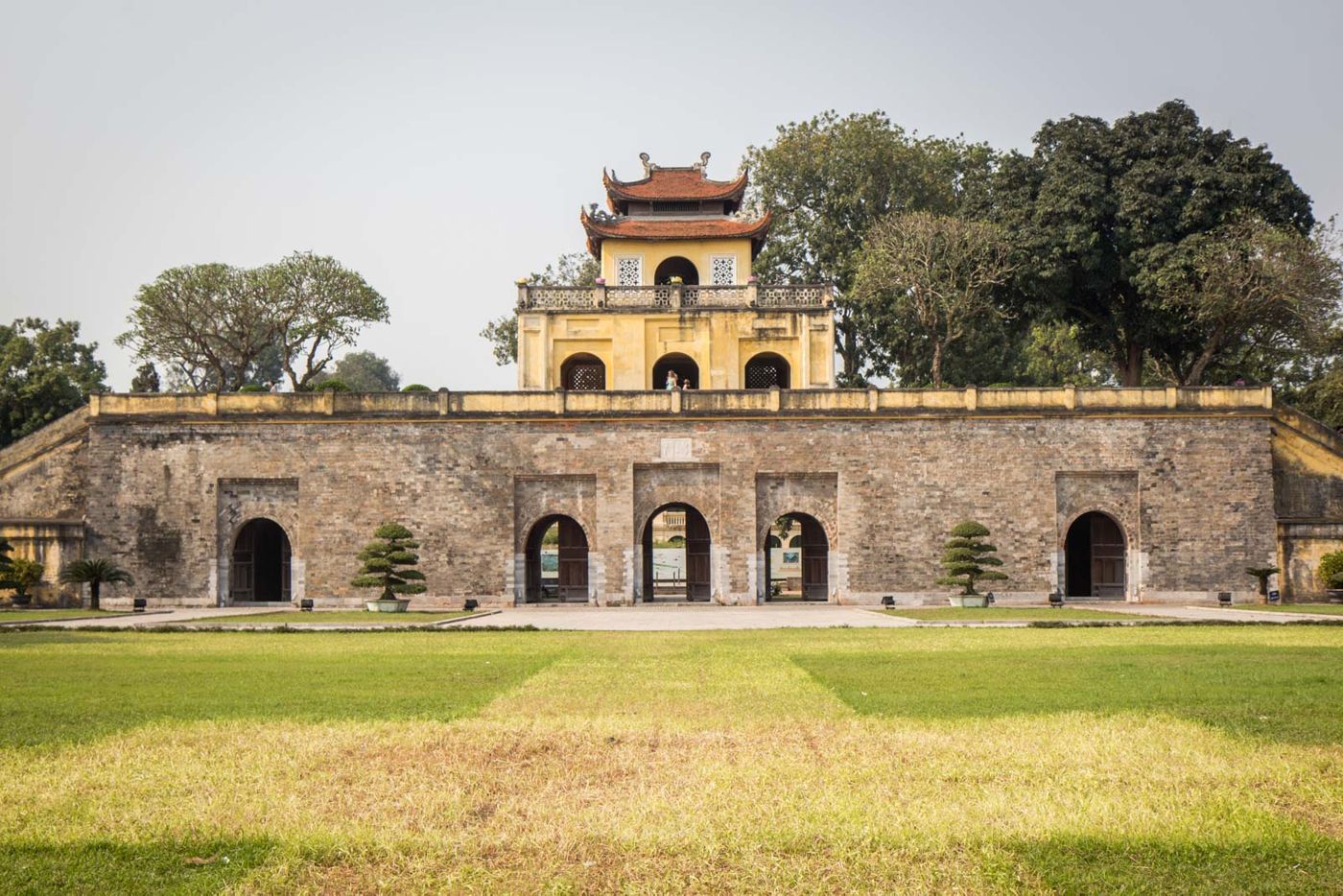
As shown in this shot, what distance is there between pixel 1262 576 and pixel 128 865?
29.7 meters

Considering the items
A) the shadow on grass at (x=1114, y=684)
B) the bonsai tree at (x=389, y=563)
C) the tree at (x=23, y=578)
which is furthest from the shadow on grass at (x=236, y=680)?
the tree at (x=23, y=578)

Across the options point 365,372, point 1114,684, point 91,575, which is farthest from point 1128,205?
point 365,372

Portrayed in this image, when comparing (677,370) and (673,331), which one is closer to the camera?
(673,331)

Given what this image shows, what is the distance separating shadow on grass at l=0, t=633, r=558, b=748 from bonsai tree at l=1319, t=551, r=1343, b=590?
2188 centimetres

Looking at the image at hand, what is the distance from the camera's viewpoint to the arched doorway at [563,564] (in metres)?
33.2

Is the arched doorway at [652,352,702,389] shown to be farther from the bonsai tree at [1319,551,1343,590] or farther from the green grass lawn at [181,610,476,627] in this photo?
the bonsai tree at [1319,551,1343,590]

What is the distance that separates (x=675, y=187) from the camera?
40.7 metres

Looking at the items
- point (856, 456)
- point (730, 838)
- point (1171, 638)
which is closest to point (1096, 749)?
point (730, 838)

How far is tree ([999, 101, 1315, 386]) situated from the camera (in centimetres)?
3556

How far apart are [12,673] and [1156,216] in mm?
32522

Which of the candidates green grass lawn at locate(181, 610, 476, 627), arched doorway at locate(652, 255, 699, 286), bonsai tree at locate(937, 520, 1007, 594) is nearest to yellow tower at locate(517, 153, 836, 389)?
arched doorway at locate(652, 255, 699, 286)

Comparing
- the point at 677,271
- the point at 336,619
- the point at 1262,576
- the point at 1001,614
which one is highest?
the point at 677,271

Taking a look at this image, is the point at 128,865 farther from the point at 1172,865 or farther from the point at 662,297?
the point at 662,297

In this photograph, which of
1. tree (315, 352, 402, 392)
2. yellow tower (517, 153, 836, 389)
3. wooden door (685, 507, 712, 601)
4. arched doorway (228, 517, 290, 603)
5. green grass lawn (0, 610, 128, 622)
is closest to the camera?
green grass lawn (0, 610, 128, 622)
